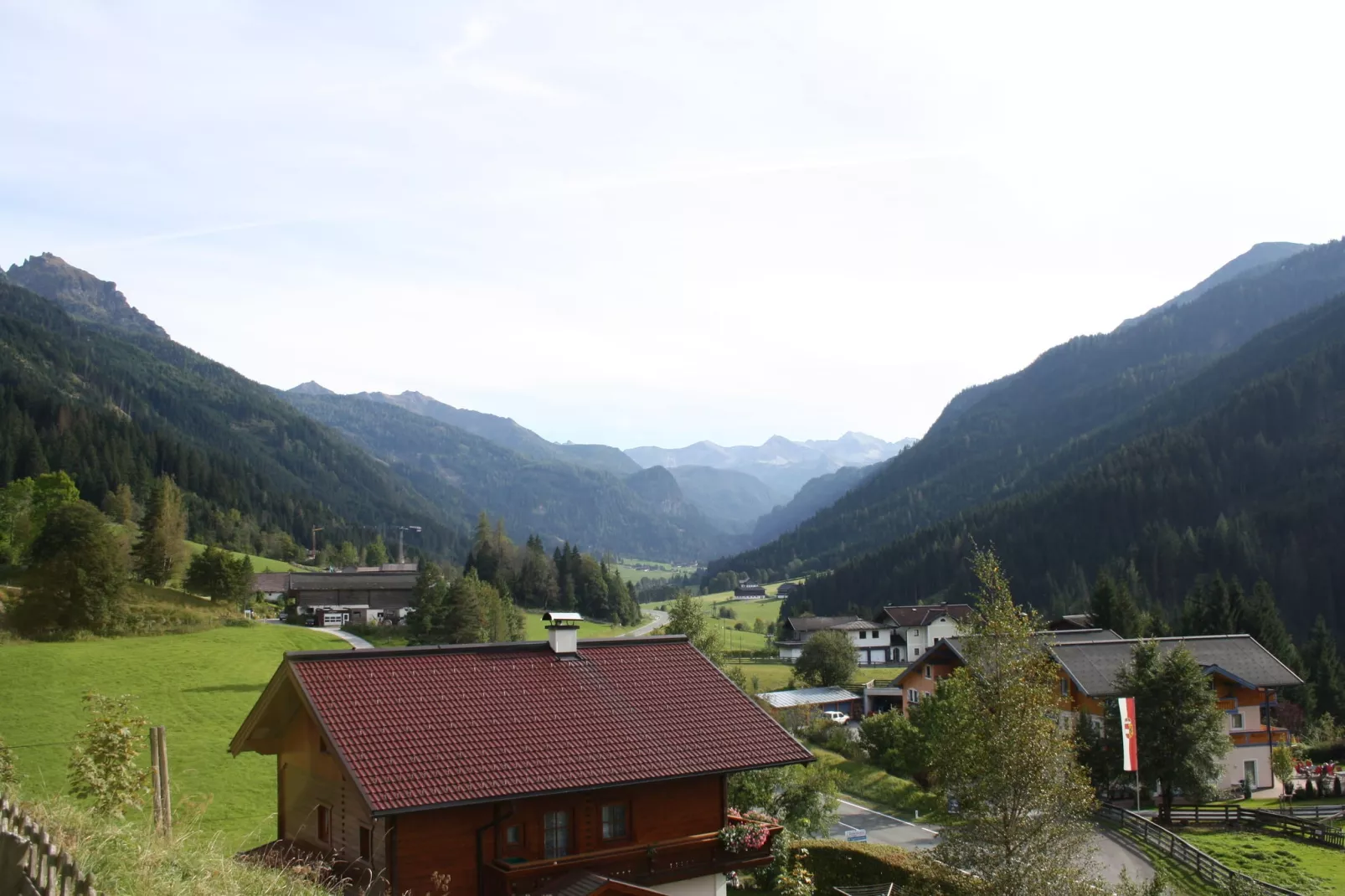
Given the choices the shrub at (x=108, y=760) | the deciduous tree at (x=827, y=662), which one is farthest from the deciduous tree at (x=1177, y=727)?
the shrub at (x=108, y=760)

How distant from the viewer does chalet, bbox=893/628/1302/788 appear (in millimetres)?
47812

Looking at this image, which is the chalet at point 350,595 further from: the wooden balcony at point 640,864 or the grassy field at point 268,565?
the wooden balcony at point 640,864

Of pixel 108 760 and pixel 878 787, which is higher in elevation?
pixel 108 760

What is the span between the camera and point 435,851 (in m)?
17.7

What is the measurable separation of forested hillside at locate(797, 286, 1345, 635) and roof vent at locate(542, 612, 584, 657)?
114m

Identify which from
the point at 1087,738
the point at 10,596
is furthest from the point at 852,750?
→ the point at 10,596

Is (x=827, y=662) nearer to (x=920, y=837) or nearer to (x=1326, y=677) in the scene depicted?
(x=1326, y=677)

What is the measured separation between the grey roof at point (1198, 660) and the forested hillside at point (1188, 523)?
72.0 metres

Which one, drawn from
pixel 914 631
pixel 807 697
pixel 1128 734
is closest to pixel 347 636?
pixel 807 697

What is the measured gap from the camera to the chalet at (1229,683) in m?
47.8

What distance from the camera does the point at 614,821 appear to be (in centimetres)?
1981

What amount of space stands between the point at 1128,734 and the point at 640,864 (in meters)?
26.4

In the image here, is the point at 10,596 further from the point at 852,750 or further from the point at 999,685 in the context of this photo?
the point at 999,685

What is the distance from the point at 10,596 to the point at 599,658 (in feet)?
163
